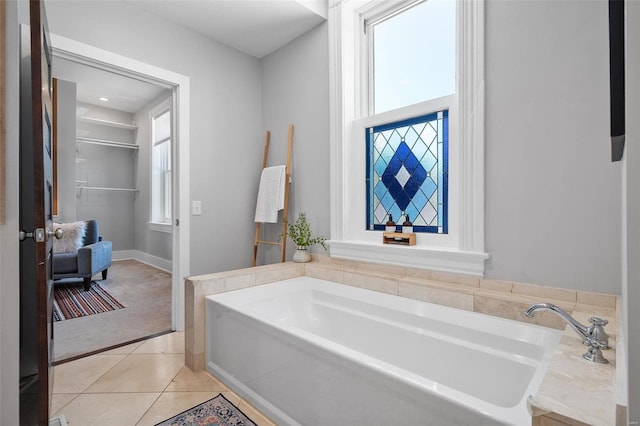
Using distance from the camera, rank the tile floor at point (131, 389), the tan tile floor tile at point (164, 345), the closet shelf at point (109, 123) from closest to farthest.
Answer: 1. the tile floor at point (131, 389)
2. the tan tile floor tile at point (164, 345)
3. the closet shelf at point (109, 123)

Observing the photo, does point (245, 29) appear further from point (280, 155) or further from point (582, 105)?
point (582, 105)

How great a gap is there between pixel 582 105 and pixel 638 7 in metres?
1.14

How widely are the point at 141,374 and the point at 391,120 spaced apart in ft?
7.32

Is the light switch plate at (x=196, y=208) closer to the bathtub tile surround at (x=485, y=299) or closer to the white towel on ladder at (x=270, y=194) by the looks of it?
the white towel on ladder at (x=270, y=194)

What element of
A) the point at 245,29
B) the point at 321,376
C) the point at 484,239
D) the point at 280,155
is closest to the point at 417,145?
the point at 484,239

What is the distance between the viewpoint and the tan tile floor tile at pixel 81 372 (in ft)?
5.83

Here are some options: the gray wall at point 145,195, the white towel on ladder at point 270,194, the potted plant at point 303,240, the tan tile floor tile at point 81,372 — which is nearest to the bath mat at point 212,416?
the tan tile floor tile at point 81,372

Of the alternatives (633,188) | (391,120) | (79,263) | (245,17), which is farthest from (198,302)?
(79,263)

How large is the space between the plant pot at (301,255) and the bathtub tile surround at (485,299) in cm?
7

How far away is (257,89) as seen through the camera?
3.08 metres

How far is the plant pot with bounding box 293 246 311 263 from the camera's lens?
8.40 ft

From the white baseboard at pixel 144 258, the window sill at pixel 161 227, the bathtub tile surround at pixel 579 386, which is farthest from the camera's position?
the white baseboard at pixel 144 258

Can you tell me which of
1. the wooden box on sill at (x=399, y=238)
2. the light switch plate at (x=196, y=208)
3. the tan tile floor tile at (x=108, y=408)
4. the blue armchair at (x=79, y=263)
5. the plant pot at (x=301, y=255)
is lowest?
the tan tile floor tile at (x=108, y=408)

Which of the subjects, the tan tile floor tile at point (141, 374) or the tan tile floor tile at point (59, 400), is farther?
the tan tile floor tile at point (141, 374)
